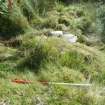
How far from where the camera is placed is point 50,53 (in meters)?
6.06

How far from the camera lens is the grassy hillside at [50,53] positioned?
5273 mm

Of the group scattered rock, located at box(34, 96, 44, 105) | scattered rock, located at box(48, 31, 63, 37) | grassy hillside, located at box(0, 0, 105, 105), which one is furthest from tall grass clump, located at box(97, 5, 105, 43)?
scattered rock, located at box(34, 96, 44, 105)

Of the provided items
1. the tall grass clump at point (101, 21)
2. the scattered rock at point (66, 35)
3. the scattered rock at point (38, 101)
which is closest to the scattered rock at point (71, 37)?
the scattered rock at point (66, 35)

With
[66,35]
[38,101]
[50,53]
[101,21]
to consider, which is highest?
[101,21]

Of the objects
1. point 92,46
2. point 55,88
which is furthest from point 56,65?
point 92,46

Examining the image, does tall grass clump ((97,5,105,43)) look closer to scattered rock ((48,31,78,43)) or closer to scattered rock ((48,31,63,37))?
scattered rock ((48,31,78,43))

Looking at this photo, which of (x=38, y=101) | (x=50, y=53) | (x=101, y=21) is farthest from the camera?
(x=101, y=21)

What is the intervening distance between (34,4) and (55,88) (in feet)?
8.38

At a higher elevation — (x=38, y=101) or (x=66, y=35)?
(x=66, y=35)

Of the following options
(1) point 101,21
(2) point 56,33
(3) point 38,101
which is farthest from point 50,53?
(1) point 101,21

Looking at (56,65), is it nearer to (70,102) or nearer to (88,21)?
(70,102)

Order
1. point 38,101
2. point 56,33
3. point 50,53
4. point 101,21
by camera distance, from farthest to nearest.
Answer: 1. point 101,21
2. point 56,33
3. point 50,53
4. point 38,101

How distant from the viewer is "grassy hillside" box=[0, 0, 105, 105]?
527 centimetres

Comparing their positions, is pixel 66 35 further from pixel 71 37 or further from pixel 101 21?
pixel 101 21
